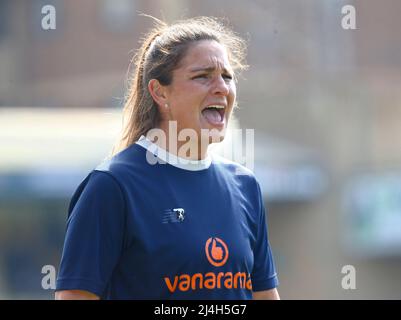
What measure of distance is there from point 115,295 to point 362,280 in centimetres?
1803

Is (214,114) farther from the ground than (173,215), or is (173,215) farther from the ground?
(214,114)

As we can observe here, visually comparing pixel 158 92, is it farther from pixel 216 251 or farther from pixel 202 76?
pixel 216 251

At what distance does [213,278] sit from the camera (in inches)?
111

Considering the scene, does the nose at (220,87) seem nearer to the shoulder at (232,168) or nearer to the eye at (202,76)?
the eye at (202,76)

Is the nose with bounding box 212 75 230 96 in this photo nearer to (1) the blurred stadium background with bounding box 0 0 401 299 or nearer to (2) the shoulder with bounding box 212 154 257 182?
(2) the shoulder with bounding box 212 154 257 182

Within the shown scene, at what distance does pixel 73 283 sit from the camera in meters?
2.74

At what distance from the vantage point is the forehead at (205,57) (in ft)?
9.98

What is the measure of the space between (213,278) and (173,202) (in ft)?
0.98

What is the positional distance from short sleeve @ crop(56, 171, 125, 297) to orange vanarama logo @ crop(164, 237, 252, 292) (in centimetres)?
21

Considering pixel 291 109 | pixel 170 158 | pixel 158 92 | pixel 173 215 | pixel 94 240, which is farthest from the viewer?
pixel 291 109

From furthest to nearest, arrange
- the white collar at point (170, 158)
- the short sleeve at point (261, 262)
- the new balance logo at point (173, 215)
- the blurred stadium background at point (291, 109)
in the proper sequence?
the blurred stadium background at point (291, 109) → the short sleeve at point (261, 262) → the white collar at point (170, 158) → the new balance logo at point (173, 215)

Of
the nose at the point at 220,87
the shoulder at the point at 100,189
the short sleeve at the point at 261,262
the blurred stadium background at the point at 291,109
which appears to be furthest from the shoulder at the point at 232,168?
the blurred stadium background at the point at 291,109

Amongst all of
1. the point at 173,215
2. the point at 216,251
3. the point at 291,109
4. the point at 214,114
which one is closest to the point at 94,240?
the point at 173,215
